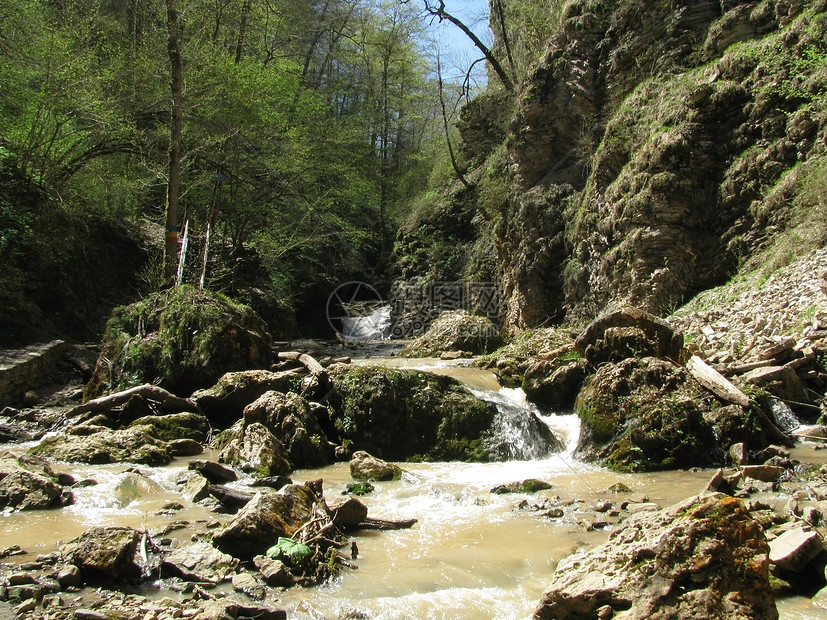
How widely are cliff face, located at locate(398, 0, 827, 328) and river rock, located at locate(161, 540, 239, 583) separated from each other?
928 centimetres

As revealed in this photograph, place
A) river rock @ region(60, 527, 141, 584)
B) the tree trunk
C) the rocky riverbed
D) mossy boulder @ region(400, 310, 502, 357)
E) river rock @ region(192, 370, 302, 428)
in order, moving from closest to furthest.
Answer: the rocky riverbed, river rock @ region(60, 527, 141, 584), river rock @ region(192, 370, 302, 428), the tree trunk, mossy boulder @ region(400, 310, 502, 357)

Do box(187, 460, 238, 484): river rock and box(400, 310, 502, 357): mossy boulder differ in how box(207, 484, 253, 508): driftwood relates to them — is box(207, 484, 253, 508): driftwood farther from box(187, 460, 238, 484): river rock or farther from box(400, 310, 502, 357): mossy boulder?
box(400, 310, 502, 357): mossy boulder

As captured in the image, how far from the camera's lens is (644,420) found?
6.54 meters

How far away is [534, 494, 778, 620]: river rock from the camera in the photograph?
8.19 ft

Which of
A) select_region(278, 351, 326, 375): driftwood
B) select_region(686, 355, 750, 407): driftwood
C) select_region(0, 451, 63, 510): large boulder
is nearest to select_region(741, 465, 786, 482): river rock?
select_region(686, 355, 750, 407): driftwood

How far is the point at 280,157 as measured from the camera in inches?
697

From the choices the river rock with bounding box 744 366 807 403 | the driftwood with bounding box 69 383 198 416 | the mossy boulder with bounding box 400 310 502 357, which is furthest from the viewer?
the mossy boulder with bounding box 400 310 502 357

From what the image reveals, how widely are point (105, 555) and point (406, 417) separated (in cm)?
456

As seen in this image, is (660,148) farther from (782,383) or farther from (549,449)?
(549,449)

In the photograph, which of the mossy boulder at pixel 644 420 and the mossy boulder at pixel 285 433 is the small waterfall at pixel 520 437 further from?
the mossy boulder at pixel 285 433

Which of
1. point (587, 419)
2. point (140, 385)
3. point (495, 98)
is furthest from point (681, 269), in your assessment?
point (495, 98)

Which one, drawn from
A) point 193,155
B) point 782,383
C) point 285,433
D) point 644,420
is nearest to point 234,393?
point 285,433

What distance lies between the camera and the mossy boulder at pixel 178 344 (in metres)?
8.36

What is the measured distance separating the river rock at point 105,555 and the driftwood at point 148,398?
4398 millimetres
